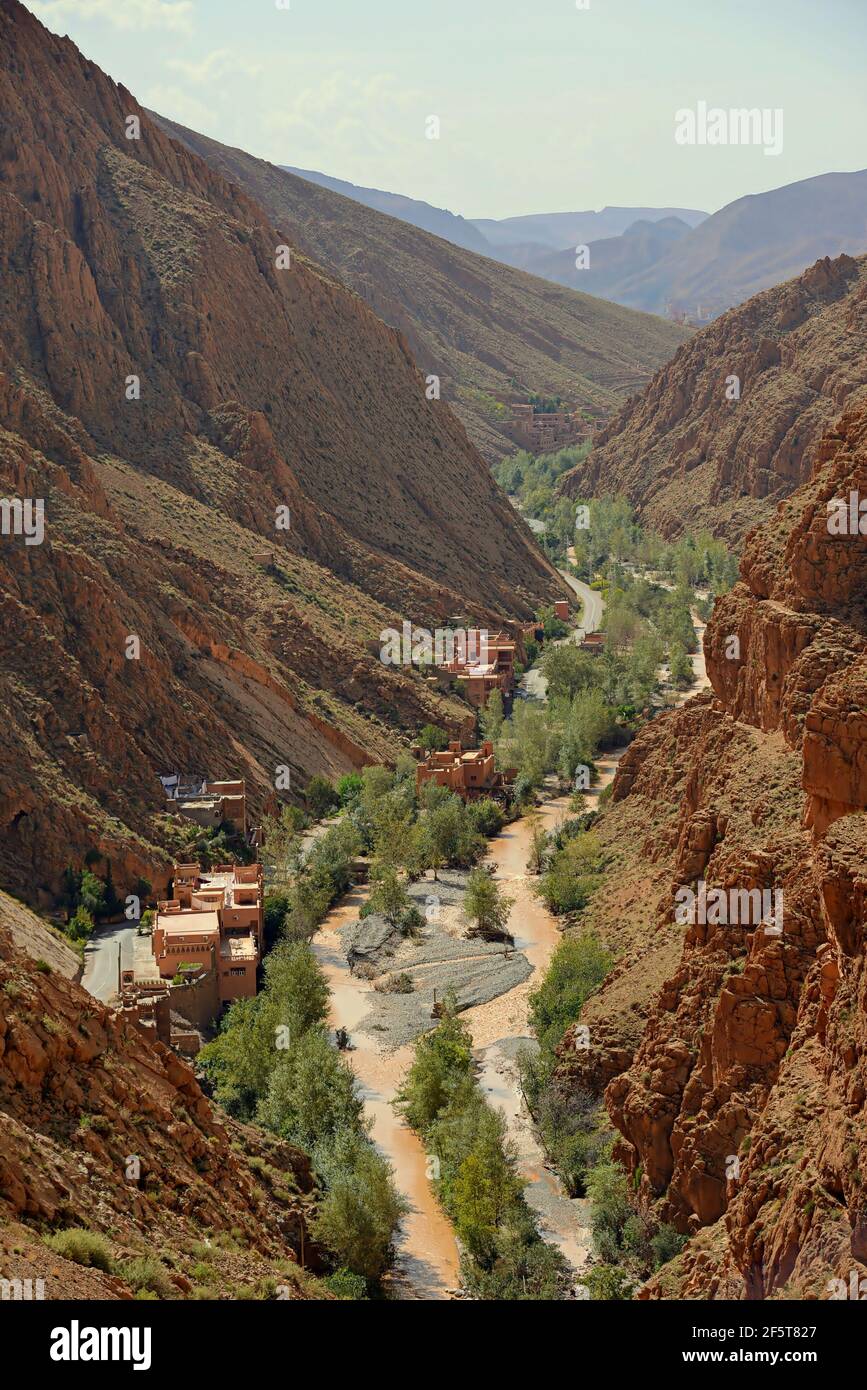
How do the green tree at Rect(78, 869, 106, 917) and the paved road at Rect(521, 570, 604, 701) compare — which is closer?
the green tree at Rect(78, 869, 106, 917)

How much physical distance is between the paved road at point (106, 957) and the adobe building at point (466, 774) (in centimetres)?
A: 1649

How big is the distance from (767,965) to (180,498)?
52.5 metres

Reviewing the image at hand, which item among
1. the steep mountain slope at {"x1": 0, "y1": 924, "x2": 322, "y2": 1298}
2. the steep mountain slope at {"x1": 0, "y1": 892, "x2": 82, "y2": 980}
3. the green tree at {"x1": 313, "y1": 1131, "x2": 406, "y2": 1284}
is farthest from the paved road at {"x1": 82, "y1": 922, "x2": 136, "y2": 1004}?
the steep mountain slope at {"x1": 0, "y1": 924, "x2": 322, "y2": 1298}

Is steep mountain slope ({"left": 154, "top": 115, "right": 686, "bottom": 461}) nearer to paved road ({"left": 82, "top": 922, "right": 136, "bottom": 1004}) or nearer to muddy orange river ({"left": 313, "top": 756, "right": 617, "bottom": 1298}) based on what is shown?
muddy orange river ({"left": 313, "top": 756, "right": 617, "bottom": 1298})

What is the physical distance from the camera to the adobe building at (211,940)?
135 feet

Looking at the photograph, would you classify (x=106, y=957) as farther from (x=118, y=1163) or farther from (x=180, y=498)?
(x=180, y=498)

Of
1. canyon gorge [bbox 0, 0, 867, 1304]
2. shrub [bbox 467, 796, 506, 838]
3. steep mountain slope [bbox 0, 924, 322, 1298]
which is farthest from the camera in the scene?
shrub [bbox 467, 796, 506, 838]

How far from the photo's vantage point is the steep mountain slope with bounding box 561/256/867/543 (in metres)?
118

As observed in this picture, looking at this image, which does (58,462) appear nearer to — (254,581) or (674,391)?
(254,581)

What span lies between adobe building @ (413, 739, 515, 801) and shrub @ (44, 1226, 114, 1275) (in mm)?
42292

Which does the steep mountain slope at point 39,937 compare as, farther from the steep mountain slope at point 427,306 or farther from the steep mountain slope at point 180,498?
the steep mountain slope at point 427,306

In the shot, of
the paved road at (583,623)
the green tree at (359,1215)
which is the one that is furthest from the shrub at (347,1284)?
the paved road at (583,623)

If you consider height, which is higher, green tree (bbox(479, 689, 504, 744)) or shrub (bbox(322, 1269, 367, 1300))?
green tree (bbox(479, 689, 504, 744))

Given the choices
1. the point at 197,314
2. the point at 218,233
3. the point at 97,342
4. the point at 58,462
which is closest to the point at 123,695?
the point at 58,462
